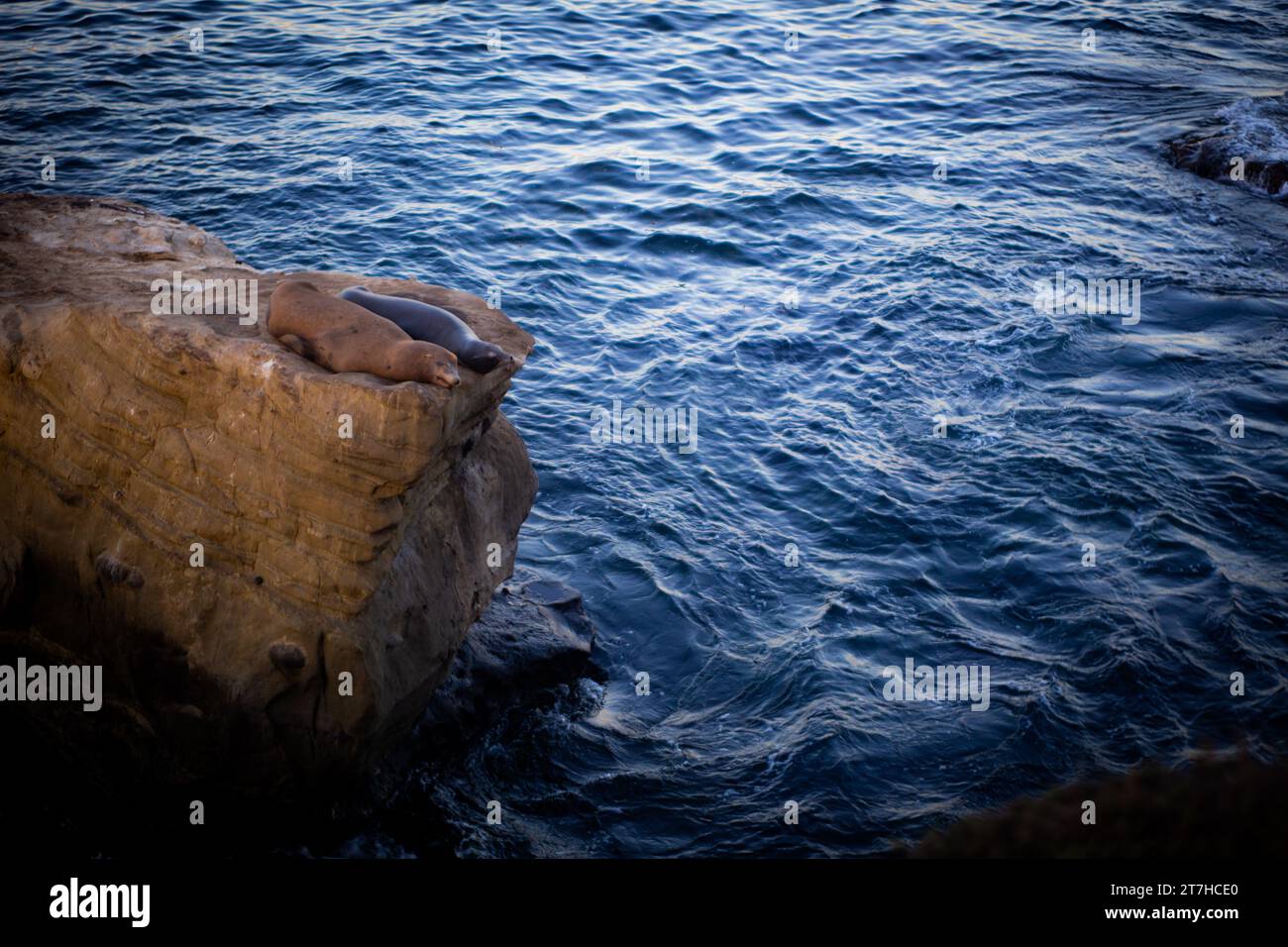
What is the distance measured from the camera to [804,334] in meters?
13.9

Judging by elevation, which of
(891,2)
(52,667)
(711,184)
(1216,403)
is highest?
(891,2)

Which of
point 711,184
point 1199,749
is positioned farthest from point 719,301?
point 1199,749

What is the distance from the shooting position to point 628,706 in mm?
9102

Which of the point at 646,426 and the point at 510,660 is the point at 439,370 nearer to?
the point at 510,660

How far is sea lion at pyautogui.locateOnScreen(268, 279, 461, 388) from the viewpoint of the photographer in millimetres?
6645

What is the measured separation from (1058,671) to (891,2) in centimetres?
1990

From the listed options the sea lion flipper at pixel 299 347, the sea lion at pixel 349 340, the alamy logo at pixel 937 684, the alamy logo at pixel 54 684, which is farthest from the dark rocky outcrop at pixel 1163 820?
the alamy logo at pixel 54 684

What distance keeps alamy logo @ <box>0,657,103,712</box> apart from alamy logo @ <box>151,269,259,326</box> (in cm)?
244

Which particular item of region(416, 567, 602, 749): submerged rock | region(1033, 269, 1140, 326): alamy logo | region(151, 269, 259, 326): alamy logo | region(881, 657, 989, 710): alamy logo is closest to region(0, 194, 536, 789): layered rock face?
region(151, 269, 259, 326): alamy logo

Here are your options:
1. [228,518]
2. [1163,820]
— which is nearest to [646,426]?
[228,518]

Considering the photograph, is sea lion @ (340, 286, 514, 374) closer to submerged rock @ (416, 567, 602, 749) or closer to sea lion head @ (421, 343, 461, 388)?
sea lion head @ (421, 343, 461, 388)

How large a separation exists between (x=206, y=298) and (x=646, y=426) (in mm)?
5822

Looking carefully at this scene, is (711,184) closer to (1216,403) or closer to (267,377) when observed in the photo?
(1216,403)

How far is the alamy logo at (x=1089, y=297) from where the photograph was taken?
14164mm
